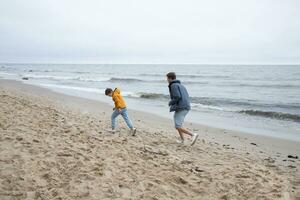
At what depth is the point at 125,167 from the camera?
5168mm

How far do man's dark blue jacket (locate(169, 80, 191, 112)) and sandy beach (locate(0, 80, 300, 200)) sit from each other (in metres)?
0.99

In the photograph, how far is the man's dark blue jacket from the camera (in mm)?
7254

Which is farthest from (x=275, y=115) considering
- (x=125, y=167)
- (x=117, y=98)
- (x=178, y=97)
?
(x=125, y=167)

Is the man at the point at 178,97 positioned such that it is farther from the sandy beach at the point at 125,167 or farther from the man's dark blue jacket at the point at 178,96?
the sandy beach at the point at 125,167

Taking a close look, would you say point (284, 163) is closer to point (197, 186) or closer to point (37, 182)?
point (197, 186)

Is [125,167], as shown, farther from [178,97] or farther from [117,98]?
[117,98]

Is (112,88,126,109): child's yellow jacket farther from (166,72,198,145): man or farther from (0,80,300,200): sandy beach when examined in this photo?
(166,72,198,145): man

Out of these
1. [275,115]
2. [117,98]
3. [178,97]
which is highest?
[178,97]

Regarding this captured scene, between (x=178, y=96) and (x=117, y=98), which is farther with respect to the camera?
(x=117, y=98)

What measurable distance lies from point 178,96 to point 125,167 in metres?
2.69

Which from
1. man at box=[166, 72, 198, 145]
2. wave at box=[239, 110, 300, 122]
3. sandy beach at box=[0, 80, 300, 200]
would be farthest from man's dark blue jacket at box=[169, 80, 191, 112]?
wave at box=[239, 110, 300, 122]

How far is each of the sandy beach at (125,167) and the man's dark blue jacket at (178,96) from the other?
3.26ft

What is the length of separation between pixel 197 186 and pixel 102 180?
1477mm

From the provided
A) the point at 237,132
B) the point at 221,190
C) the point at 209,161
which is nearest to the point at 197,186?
the point at 221,190
